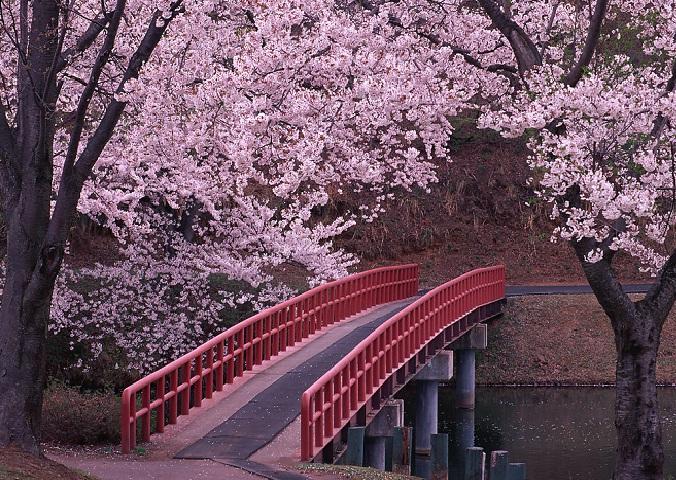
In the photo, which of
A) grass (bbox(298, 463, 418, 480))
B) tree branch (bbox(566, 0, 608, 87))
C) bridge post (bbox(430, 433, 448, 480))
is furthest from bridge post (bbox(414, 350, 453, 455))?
grass (bbox(298, 463, 418, 480))

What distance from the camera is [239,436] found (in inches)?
655

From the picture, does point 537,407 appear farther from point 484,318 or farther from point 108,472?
point 108,472

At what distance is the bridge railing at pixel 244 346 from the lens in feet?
53.7

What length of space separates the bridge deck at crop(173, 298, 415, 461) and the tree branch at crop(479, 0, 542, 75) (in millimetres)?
6497

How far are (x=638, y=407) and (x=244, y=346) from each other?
22.6 feet

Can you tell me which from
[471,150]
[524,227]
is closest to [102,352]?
[524,227]

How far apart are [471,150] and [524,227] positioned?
18.7 feet

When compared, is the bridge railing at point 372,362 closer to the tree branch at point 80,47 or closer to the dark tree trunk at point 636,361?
the dark tree trunk at point 636,361

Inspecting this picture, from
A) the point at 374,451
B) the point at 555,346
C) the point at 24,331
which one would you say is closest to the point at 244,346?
the point at 374,451

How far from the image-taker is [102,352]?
77.8ft

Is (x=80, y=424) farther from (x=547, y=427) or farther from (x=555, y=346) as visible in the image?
(x=555, y=346)

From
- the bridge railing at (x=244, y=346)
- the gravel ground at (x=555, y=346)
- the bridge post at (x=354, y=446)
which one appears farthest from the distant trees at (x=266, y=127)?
the gravel ground at (x=555, y=346)

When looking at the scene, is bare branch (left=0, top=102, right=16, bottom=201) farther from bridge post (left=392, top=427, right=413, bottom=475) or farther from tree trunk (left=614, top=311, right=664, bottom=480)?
tree trunk (left=614, top=311, right=664, bottom=480)

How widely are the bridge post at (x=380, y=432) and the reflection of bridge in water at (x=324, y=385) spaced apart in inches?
0.9
